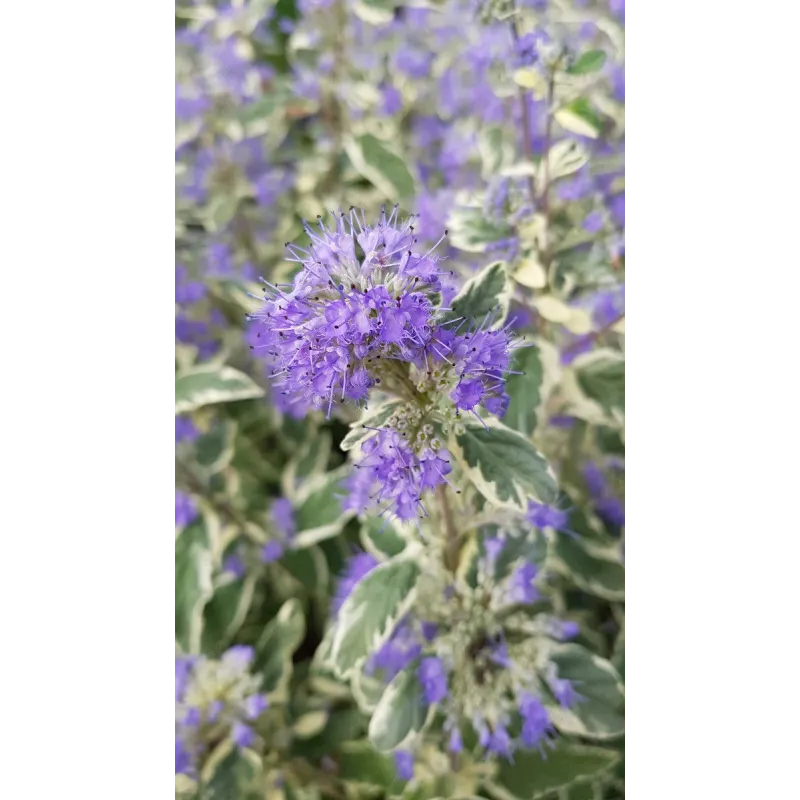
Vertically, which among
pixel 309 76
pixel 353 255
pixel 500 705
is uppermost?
pixel 309 76

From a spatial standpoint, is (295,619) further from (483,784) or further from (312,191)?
(312,191)

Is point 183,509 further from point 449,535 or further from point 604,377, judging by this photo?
point 604,377

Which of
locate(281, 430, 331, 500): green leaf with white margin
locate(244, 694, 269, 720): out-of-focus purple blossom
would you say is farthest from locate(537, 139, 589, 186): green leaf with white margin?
locate(244, 694, 269, 720): out-of-focus purple blossom

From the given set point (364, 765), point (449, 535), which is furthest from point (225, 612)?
point (449, 535)

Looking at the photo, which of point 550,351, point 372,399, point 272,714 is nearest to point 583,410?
point 550,351

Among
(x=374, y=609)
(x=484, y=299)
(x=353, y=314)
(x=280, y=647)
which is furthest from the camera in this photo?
(x=280, y=647)

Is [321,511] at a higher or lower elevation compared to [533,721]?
higher
